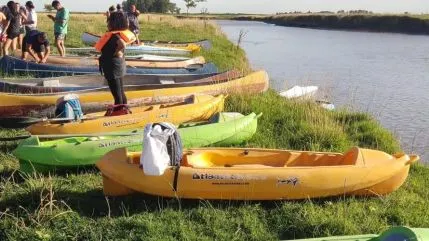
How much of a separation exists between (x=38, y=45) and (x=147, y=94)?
3.92m

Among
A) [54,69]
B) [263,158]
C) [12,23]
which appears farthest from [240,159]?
[12,23]

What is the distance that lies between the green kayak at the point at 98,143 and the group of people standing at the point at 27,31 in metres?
5.93

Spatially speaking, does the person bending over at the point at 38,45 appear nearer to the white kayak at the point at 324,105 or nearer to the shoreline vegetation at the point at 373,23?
the white kayak at the point at 324,105

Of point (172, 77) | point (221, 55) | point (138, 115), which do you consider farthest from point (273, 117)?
point (221, 55)

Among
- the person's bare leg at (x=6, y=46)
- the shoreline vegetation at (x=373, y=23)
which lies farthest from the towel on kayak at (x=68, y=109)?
the shoreline vegetation at (x=373, y=23)

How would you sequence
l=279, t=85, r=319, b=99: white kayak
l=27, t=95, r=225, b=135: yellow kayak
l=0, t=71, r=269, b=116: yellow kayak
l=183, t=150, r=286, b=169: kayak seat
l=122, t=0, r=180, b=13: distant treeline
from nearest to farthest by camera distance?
l=183, t=150, r=286, b=169: kayak seat
l=27, t=95, r=225, b=135: yellow kayak
l=0, t=71, r=269, b=116: yellow kayak
l=279, t=85, r=319, b=99: white kayak
l=122, t=0, r=180, b=13: distant treeline

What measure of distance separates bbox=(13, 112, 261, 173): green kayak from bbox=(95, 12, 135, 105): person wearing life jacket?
1248mm

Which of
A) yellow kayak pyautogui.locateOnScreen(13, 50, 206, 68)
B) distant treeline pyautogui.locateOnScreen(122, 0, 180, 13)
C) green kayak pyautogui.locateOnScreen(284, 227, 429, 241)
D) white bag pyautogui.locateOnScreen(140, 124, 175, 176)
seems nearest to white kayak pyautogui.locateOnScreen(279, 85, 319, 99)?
yellow kayak pyautogui.locateOnScreen(13, 50, 206, 68)

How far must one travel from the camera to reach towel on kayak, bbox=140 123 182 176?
4.53 m

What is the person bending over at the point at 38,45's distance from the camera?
36.7ft

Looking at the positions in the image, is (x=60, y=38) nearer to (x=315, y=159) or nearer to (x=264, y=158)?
(x=264, y=158)

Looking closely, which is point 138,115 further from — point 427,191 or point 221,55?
point 221,55

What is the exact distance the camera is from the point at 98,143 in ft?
18.5

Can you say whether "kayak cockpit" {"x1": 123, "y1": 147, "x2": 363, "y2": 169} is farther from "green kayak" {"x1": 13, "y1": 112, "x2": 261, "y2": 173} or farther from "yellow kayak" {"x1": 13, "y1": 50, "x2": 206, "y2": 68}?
"yellow kayak" {"x1": 13, "y1": 50, "x2": 206, "y2": 68}
